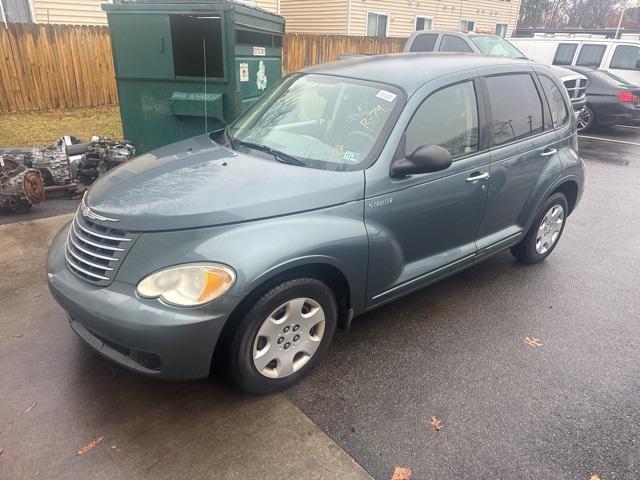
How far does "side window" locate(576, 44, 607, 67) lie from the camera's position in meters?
12.9

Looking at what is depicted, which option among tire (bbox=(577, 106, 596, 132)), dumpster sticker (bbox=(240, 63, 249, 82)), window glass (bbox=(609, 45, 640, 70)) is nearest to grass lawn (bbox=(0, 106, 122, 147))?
dumpster sticker (bbox=(240, 63, 249, 82))

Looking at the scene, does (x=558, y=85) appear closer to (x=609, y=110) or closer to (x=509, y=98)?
(x=509, y=98)

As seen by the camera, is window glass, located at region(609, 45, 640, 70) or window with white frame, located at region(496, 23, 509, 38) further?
window with white frame, located at region(496, 23, 509, 38)

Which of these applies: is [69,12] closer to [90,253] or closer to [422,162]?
[90,253]

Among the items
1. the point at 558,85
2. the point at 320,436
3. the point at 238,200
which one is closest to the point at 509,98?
the point at 558,85

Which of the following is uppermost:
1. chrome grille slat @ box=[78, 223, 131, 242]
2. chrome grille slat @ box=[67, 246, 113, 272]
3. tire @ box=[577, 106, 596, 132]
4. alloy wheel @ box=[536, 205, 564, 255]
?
chrome grille slat @ box=[78, 223, 131, 242]

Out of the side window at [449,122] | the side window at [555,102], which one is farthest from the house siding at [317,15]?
the side window at [449,122]

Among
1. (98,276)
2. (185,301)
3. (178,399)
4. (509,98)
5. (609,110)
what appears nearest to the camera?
(185,301)

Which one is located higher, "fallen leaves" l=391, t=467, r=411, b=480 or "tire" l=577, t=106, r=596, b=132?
"fallen leaves" l=391, t=467, r=411, b=480

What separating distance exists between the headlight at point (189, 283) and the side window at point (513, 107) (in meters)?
2.38

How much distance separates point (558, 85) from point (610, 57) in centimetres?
1061

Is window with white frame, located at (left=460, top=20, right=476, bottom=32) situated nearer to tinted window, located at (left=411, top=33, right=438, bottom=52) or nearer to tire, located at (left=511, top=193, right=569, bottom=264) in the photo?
tinted window, located at (left=411, top=33, right=438, bottom=52)

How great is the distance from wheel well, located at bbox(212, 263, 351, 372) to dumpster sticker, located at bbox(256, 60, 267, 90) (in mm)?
4204

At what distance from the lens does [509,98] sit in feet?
12.4
